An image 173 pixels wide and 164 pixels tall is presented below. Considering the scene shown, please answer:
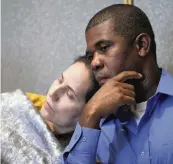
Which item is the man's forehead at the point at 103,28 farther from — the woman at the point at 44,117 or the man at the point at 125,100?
the woman at the point at 44,117

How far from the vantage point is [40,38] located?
162cm

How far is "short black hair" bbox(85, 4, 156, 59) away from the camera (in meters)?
1.03

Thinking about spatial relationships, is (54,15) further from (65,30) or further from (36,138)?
(36,138)

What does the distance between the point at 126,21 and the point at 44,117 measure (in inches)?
20.0

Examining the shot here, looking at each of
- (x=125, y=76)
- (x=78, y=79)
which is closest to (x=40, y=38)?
(x=78, y=79)

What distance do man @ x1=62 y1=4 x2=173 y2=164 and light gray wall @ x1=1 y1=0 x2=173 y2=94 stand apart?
39 cm

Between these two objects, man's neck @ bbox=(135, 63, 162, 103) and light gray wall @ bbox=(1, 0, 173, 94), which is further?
light gray wall @ bbox=(1, 0, 173, 94)

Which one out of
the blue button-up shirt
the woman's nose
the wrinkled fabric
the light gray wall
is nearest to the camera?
the blue button-up shirt

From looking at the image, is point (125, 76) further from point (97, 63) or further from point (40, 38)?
point (40, 38)

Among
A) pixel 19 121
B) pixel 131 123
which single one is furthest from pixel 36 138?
pixel 131 123

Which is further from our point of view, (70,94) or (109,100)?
(70,94)

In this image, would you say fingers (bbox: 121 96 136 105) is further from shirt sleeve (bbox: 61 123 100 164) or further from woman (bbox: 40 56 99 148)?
woman (bbox: 40 56 99 148)

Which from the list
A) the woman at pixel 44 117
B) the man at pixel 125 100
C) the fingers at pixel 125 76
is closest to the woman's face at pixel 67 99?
the woman at pixel 44 117

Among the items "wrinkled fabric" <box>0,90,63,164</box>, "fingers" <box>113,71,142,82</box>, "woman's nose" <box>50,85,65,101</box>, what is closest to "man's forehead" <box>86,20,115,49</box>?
"fingers" <box>113,71,142,82</box>
